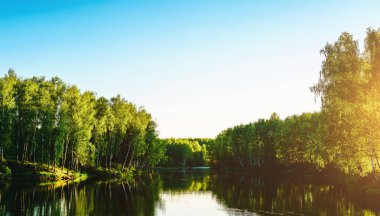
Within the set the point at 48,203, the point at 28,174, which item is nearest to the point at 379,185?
the point at 48,203

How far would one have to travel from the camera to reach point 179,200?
53.3 meters

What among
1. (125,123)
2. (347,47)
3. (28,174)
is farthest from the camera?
(125,123)

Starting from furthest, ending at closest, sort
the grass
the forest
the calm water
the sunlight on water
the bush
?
the grass → the bush → the forest → the sunlight on water → the calm water

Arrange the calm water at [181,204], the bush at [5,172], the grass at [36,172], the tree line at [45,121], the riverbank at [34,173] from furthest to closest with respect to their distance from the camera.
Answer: the tree line at [45,121] < the grass at [36,172] < the riverbank at [34,173] < the bush at [5,172] < the calm water at [181,204]

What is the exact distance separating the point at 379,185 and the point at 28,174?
62115 millimetres

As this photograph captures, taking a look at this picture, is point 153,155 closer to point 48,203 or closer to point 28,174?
point 28,174

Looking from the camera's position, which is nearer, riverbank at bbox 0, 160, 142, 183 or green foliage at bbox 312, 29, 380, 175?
green foliage at bbox 312, 29, 380, 175

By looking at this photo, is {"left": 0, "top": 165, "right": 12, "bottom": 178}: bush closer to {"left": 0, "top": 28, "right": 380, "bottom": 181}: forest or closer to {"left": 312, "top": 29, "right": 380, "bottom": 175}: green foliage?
{"left": 0, "top": 28, "right": 380, "bottom": 181}: forest

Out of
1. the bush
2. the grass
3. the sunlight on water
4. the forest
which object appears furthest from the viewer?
the grass

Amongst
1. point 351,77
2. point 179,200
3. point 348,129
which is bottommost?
point 179,200

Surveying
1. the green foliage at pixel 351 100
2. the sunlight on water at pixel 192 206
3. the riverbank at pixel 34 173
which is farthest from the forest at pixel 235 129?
the sunlight on water at pixel 192 206

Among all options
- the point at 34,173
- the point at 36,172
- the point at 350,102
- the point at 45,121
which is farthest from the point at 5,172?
the point at 350,102

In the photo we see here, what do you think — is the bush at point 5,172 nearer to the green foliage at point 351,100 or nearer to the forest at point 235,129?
the forest at point 235,129

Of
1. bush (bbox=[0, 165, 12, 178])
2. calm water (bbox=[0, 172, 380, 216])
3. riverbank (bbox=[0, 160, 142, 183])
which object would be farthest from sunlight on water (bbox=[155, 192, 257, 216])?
bush (bbox=[0, 165, 12, 178])
